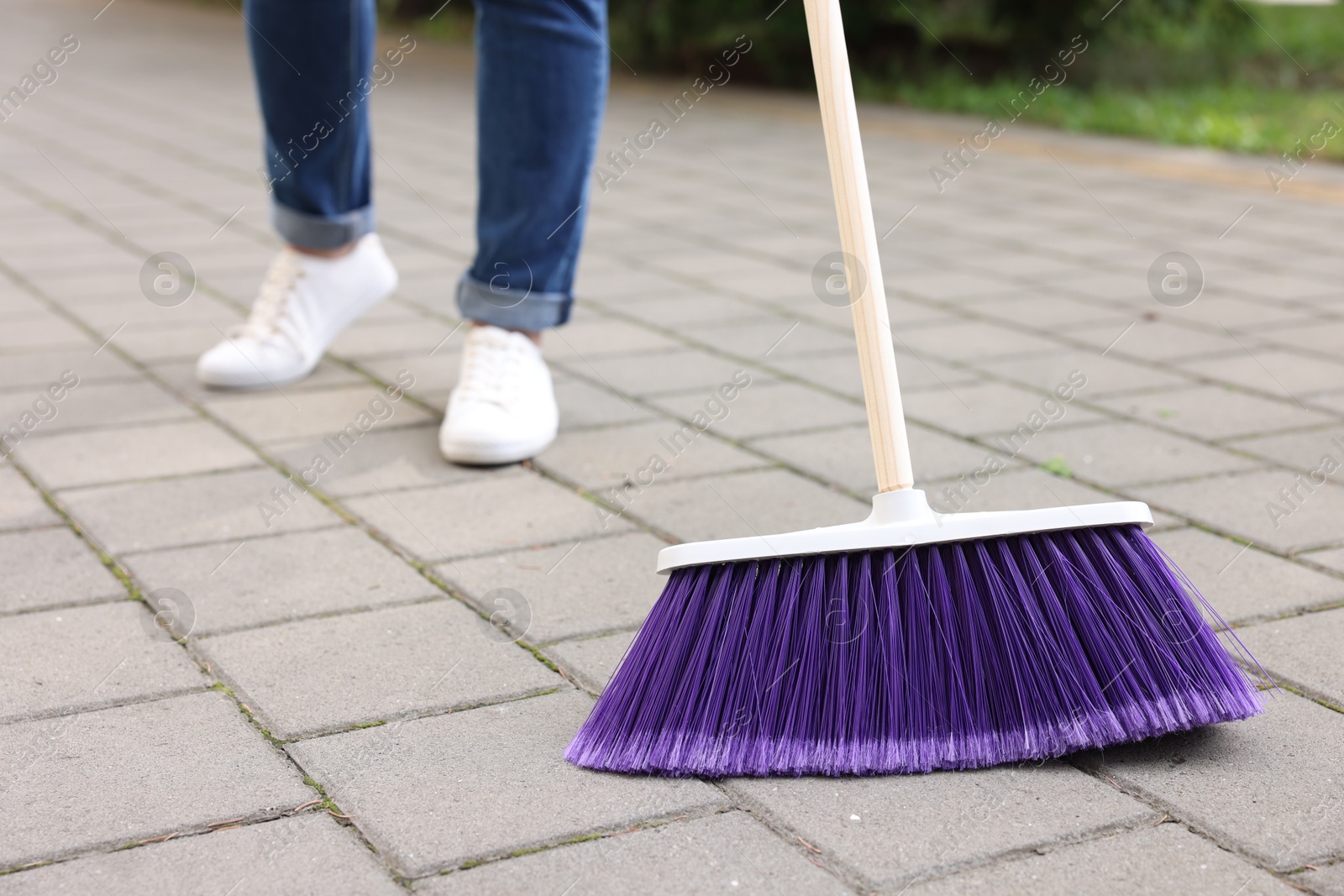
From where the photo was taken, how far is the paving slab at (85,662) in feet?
5.44

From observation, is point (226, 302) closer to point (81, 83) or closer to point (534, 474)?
point (534, 474)

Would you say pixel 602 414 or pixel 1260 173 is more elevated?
pixel 1260 173

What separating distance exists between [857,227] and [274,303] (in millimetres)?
1707

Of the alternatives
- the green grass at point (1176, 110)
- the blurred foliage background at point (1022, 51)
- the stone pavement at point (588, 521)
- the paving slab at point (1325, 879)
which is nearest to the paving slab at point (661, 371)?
the stone pavement at point (588, 521)

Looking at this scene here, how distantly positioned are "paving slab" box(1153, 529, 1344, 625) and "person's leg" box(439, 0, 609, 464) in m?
1.12

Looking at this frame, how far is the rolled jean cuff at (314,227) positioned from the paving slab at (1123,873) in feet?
7.03

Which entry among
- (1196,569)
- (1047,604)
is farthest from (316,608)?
(1196,569)

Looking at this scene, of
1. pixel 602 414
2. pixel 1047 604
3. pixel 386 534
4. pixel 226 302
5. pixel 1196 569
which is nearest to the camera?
pixel 1047 604

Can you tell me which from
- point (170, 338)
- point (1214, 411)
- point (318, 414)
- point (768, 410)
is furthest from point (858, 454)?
point (170, 338)

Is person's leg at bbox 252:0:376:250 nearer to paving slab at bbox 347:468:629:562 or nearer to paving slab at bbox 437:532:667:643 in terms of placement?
paving slab at bbox 347:468:629:562

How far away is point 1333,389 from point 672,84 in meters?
6.53

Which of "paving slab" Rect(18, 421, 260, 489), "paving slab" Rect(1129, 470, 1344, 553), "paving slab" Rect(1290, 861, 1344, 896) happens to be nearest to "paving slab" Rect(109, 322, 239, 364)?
"paving slab" Rect(18, 421, 260, 489)

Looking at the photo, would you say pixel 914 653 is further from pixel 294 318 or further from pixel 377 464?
pixel 294 318

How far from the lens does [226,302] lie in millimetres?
3688
